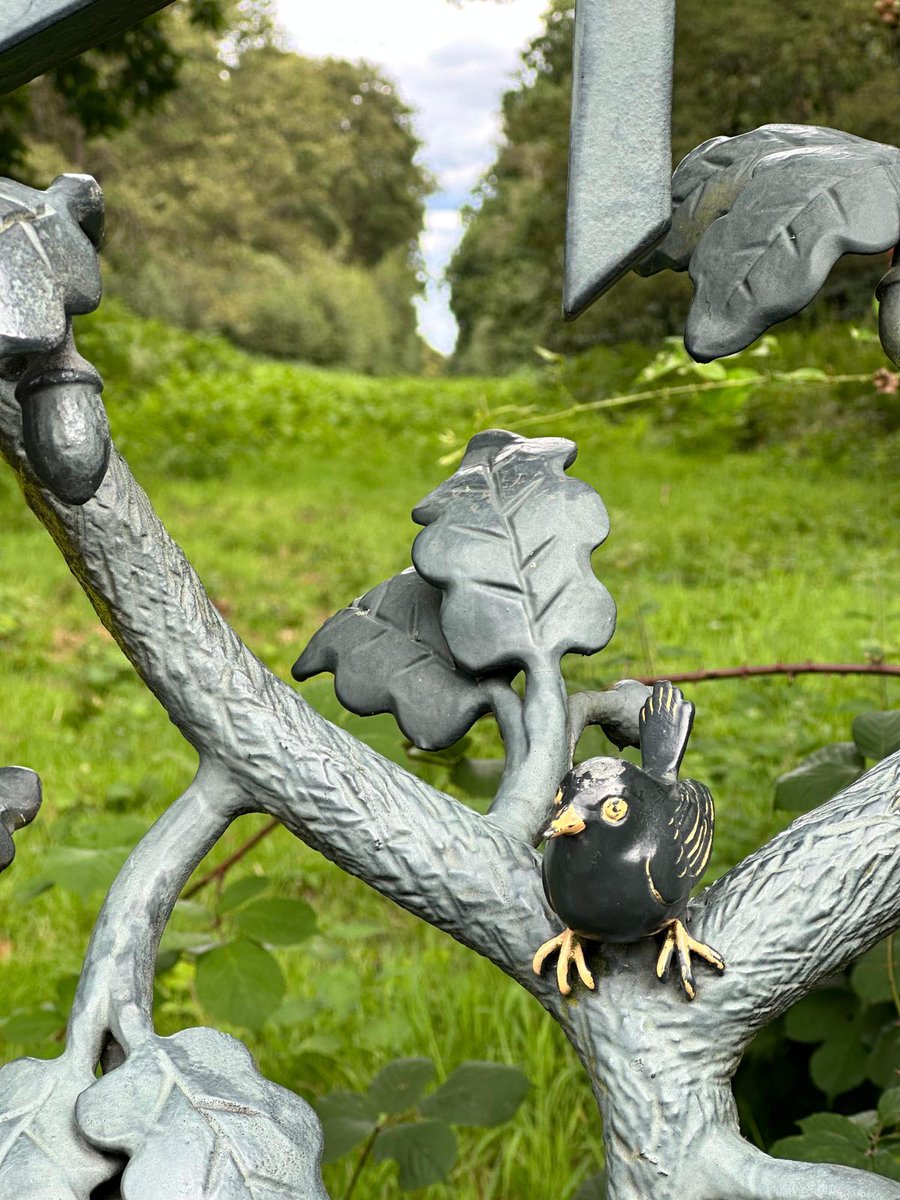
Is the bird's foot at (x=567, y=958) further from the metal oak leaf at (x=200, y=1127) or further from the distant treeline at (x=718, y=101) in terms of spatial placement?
the distant treeline at (x=718, y=101)

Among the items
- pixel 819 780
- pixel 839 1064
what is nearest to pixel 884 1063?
pixel 839 1064

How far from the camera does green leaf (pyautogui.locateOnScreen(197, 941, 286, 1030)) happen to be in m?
1.13

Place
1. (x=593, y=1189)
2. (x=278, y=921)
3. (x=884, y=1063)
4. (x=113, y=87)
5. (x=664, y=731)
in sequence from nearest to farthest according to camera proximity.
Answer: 1. (x=664, y=731)
2. (x=593, y=1189)
3. (x=278, y=921)
4. (x=884, y=1063)
5. (x=113, y=87)

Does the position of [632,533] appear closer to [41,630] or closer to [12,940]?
[41,630]

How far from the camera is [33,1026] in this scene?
3.95 ft

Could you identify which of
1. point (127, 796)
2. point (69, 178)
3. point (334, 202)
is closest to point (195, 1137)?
point (69, 178)

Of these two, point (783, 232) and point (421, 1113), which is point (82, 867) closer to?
point (421, 1113)

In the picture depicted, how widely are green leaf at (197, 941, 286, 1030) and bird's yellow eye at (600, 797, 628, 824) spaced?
805 mm

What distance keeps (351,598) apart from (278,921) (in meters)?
3.40

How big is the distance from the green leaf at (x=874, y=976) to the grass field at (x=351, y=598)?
0.35 m

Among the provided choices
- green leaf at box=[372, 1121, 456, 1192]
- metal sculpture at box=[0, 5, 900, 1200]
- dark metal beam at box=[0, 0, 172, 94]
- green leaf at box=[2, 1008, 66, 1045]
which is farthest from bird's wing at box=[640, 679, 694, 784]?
green leaf at box=[2, 1008, 66, 1045]

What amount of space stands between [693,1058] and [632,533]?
13.8 ft

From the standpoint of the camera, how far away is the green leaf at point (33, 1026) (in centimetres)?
119

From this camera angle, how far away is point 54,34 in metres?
0.45
